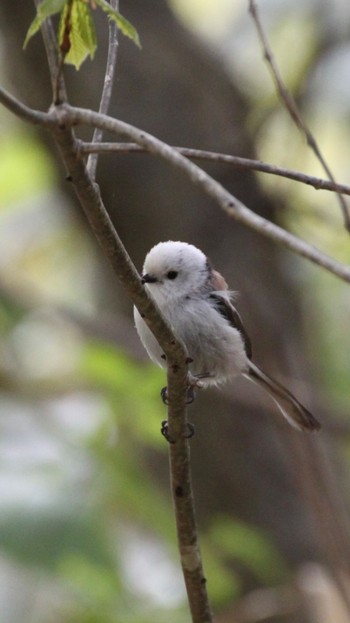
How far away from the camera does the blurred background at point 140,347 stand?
311 centimetres

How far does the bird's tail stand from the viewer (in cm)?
274

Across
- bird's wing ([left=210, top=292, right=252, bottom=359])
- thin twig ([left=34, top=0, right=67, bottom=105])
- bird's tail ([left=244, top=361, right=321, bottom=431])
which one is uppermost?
bird's wing ([left=210, top=292, right=252, bottom=359])

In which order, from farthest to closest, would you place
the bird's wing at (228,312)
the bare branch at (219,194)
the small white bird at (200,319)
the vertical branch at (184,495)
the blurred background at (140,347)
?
the blurred background at (140,347) → the bird's wing at (228,312) → the small white bird at (200,319) → the vertical branch at (184,495) → the bare branch at (219,194)

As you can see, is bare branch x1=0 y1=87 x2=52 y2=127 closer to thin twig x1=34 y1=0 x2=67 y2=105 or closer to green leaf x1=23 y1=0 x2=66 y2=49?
thin twig x1=34 y1=0 x2=67 y2=105

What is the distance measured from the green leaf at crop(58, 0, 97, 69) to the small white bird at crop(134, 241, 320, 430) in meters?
1.27

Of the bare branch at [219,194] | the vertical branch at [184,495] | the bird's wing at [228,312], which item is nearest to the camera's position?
the bare branch at [219,194]

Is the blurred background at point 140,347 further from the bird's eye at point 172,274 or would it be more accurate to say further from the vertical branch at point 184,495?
the vertical branch at point 184,495

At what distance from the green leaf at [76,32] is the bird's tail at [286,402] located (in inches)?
59.6

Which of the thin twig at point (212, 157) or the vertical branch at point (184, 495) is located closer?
the thin twig at point (212, 157)

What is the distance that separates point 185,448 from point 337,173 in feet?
9.83

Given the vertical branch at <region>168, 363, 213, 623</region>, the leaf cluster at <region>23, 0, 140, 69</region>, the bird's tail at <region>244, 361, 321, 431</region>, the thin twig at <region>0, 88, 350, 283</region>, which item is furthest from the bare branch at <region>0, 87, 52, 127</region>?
the bird's tail at <region>244, 361, 321, 431</region>

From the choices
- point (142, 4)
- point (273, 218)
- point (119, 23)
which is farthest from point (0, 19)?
point (119, 23)

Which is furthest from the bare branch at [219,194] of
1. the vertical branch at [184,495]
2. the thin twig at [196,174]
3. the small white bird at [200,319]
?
the small white bird at [200,319]

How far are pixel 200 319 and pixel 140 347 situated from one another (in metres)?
0.99
